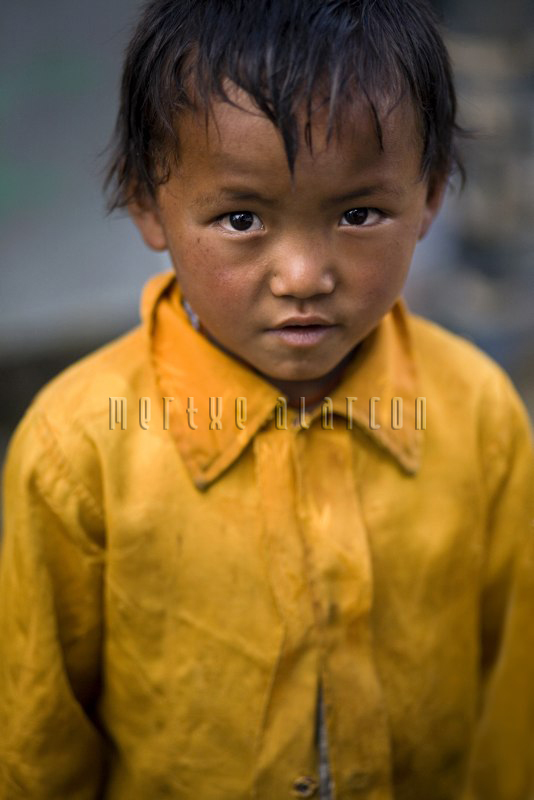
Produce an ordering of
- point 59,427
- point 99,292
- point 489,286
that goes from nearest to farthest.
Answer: point 59,427 < point 99,292 < point 489,286

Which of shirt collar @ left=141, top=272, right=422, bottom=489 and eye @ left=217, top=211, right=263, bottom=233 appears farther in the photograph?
shirt collar @ left=141, top=272, right=422, bottom=489

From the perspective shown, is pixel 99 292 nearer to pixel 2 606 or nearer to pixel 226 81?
pixel 2 606

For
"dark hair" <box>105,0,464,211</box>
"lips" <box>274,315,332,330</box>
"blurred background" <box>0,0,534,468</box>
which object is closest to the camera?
"dark hair" <box>105,0,464,211</box>

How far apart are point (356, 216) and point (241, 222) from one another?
14 centimetres

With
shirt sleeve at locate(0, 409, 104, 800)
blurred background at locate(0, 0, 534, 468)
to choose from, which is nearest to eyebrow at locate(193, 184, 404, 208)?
shirt sleeve at locate(0, 409, 104, 800)

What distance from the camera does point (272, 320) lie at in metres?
1.11

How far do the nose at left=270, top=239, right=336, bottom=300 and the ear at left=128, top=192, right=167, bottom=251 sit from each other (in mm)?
241

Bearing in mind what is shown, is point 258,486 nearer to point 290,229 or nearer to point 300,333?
point 300,333

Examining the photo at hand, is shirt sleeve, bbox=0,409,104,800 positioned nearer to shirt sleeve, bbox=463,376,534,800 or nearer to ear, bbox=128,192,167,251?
ear, bbox=128,192,167,251

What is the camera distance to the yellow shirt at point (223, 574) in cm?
123

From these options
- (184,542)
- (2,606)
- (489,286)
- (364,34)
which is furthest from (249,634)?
(489,286)

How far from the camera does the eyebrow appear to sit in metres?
1.02

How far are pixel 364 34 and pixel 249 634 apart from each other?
31.5 inches

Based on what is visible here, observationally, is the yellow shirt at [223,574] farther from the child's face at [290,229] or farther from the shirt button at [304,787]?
the child's face at [290,229]
